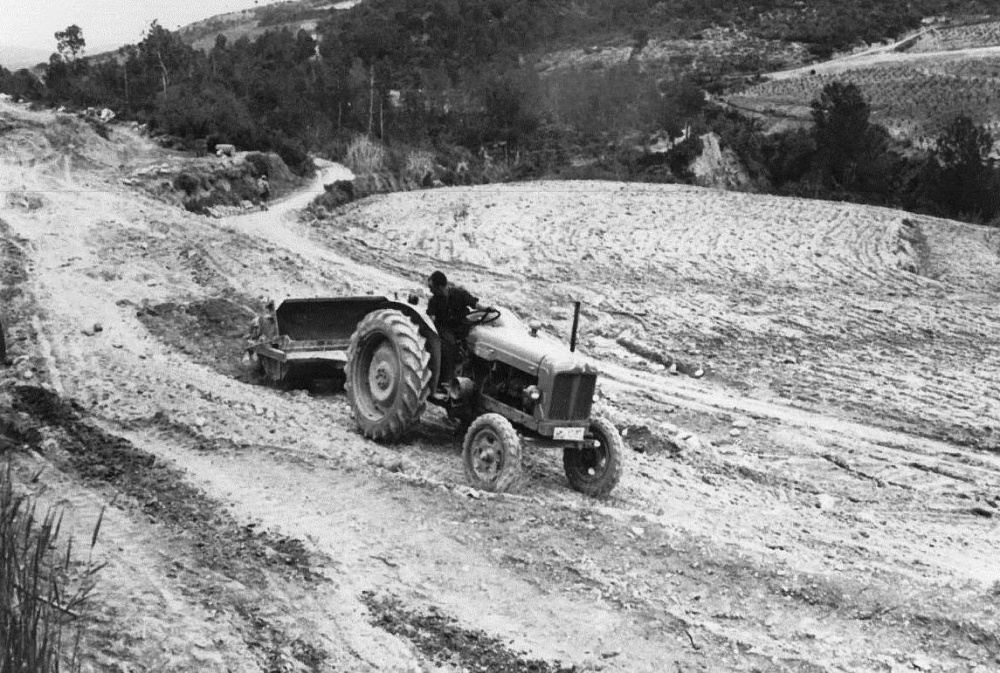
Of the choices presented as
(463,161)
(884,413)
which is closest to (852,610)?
(884,413)

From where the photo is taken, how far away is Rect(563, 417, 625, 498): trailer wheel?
916 cm

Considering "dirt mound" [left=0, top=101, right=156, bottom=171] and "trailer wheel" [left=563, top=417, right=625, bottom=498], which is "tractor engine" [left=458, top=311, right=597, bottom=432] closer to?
"trailer wheel" [left=563, top=417, right=625, bottom=498]

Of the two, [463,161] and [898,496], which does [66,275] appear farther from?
[463,161]

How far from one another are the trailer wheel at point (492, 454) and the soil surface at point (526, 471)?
229 millimetres

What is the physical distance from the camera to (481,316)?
31.7 ft

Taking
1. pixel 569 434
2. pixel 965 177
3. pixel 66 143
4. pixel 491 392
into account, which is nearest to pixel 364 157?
pixel 66 143

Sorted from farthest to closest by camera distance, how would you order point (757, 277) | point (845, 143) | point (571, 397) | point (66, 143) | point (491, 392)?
point (845, 143)
point (66, 143)
point (757, 277)
point (491, 392)
point (571, 397)

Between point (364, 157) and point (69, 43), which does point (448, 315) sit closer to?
point (364, 157)

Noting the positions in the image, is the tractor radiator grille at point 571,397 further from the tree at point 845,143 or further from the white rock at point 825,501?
the tree at point 845,143

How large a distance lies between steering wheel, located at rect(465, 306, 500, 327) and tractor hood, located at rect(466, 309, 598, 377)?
0.12ft

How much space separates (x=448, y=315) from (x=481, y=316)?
0.30 meters

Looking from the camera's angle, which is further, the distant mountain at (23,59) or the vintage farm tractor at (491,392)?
the distant mountain at (23,59)

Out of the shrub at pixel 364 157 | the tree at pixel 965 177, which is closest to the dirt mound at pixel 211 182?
the shrub at pixel 364 157

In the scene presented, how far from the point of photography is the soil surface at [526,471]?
655 cm
